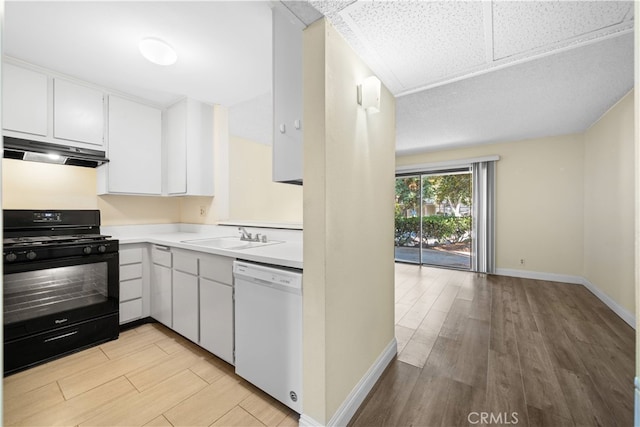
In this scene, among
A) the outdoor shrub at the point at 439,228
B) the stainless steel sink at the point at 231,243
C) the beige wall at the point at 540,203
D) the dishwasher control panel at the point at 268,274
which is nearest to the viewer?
the dishwasher control panel at the point at 268,274

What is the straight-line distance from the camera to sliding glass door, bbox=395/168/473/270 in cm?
530

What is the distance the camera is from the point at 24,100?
2197 millimetres

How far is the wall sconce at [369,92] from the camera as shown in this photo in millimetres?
1613

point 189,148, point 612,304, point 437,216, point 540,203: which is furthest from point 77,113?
point 540,203

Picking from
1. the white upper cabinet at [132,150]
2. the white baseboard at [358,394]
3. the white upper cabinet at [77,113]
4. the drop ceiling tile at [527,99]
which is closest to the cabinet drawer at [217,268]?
the white baseboard at [358,394]

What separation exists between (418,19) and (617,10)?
1020mm

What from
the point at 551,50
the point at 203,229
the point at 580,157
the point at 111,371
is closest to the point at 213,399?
the point at 111,371

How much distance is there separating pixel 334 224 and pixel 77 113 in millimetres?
2724

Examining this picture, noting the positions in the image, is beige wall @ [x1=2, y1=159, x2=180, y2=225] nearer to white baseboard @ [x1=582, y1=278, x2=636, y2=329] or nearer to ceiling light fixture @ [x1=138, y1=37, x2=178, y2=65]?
ceiling light fixture @ [x1=138, y1=37, x2=178, y2=65]

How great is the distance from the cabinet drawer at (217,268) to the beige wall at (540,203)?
4762 millimetres

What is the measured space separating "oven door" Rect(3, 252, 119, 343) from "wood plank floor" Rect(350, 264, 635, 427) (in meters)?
2.27

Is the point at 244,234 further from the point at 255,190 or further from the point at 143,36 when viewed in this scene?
the point at 143,36

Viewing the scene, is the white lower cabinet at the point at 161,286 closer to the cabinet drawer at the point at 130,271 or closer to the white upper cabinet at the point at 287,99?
the cabinet drawer at the point at 130,271

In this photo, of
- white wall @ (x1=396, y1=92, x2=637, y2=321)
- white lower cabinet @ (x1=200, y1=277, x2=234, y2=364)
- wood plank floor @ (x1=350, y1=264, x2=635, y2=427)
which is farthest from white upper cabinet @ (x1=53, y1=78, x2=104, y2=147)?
white wall @ (x1=396, y1=92, x2=637, y2=321)
